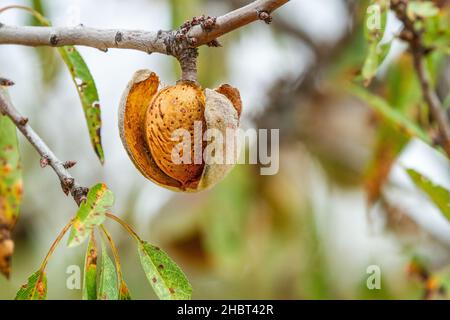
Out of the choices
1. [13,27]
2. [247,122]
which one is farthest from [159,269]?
[247,122]

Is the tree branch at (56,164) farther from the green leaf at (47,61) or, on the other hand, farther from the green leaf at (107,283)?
the green leaf at (47,61)

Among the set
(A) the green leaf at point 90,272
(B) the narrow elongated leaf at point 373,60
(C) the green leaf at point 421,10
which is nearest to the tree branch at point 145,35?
(A) the green leaf at point 90,272

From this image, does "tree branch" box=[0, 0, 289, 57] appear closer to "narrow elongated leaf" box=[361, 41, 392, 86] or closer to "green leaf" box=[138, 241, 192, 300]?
"green leaf" box=[138, 241, 192, 300]

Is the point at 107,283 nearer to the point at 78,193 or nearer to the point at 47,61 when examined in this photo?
the point at 78,193

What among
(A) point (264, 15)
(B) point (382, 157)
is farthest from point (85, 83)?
(B) point (382, 157)

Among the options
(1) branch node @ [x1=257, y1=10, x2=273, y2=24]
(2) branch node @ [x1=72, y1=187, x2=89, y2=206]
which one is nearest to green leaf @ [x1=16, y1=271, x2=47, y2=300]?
(2) branch node @ [x1=72, y1=187, x2=89, y2=206]

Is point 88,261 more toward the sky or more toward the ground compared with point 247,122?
more toward the ground
